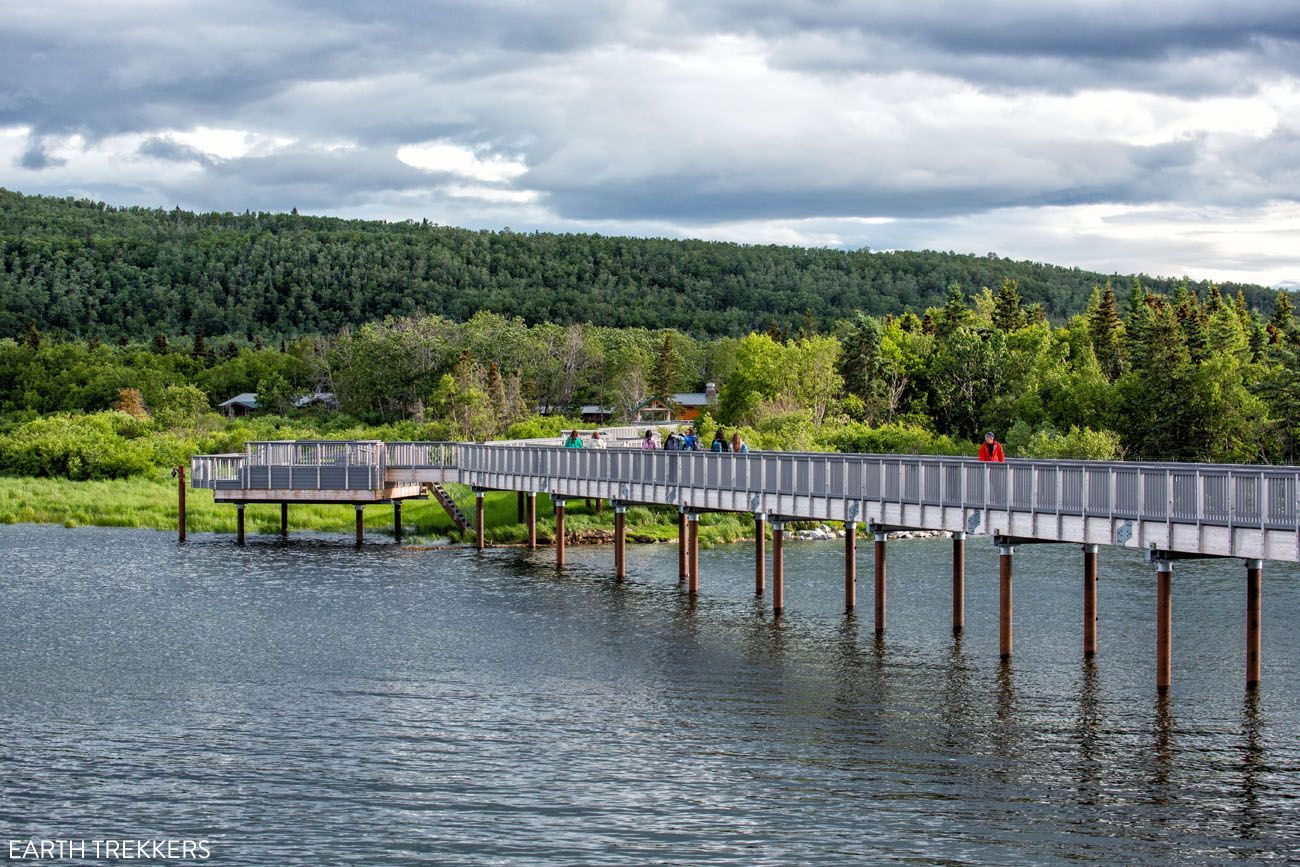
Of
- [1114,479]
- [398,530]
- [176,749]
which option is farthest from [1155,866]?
[398,530]

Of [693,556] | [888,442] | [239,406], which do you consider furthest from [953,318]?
[693,556]

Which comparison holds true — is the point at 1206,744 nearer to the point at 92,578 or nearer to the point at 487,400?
the point at 92,578

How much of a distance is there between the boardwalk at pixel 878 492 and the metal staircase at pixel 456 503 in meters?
0.76

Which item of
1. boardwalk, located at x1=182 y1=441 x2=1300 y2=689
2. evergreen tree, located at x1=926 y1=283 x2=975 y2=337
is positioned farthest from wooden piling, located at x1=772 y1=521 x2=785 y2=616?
evergreen tree, located at x1=926 y1=283 x2=975 y2=337

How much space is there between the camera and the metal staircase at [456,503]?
67.6 m

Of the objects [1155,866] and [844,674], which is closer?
[1155,866]

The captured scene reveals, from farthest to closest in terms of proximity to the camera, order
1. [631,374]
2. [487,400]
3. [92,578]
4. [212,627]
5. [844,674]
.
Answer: [631,374]
[487,400]
[92,578]
[212,627]
[844,674]

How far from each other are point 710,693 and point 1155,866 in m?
13.4

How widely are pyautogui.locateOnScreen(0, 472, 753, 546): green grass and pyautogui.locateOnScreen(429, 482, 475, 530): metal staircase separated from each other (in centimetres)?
60

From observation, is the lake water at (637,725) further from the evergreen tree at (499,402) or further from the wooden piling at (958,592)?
the evergreen tree at (499,402)

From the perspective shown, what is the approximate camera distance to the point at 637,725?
3094 centimetres

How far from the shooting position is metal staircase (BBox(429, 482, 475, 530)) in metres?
67.6

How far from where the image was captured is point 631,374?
6161 inches

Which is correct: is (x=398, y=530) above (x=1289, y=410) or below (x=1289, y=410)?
below
